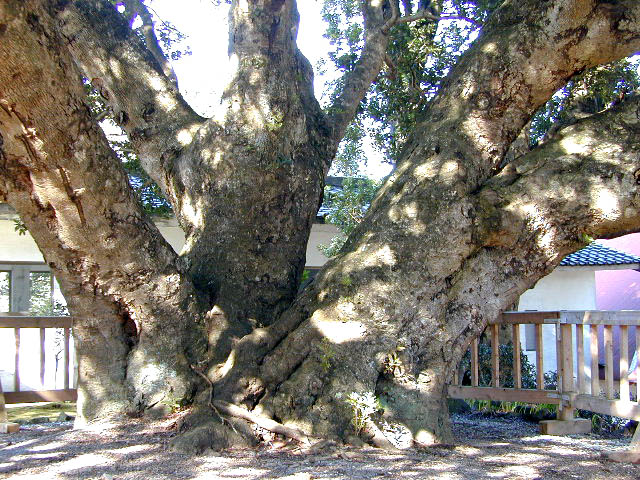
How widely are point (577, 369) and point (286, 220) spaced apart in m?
3.31

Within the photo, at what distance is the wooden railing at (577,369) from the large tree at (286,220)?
100 centimetres

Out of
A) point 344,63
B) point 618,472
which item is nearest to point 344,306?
point 618,472

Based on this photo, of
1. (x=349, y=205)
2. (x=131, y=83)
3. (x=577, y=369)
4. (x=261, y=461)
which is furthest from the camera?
(x=349, y=205)

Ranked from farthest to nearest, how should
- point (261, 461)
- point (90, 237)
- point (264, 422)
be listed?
point (264, 422) → point (90, 237) → point (261, 461)

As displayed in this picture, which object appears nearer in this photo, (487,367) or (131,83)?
(131,83)

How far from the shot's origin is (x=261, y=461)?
4434 mm

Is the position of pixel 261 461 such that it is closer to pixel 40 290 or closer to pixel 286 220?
pixel 286 220

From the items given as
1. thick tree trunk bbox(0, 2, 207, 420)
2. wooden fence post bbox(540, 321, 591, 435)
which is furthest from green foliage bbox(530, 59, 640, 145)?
thick tree trunk bbox(0, 2, 207, 420)

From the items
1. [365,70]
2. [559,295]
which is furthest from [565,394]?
[559,295]

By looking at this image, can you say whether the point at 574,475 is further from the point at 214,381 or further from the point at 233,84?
the point at 233,84

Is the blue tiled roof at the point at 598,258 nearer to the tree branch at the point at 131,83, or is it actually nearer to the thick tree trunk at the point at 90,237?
the tree branch at the point at 131,83

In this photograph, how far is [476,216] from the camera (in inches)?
215

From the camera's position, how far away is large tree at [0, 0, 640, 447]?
15.6ft

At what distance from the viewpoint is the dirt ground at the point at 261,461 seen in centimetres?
409
